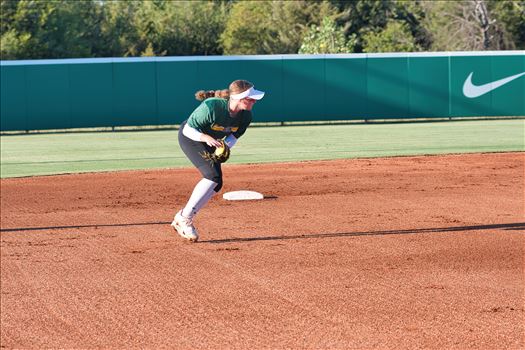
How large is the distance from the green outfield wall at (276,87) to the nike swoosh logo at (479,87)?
32 millimetres

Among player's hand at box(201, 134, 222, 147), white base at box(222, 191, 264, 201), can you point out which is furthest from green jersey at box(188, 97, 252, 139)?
white base at box(222, 191, 264, 201)

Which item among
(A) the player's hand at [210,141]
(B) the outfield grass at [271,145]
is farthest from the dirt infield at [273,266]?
(B) the outfield grass at [271,145]

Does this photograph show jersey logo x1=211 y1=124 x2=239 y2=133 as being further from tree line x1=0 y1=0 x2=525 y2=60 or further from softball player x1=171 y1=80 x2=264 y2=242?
tree line x1=0 y1=0 x2=525 y2=60

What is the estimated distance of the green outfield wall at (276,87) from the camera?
1104 inches

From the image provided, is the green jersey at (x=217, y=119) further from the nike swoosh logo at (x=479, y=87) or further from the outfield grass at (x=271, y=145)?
the nike swoosh logo at (x=479, y=87)

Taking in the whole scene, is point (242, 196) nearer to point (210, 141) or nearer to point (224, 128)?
point (224, 128)

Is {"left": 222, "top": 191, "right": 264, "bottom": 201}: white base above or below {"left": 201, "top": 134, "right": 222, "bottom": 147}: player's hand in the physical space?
below

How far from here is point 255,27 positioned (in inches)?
2136

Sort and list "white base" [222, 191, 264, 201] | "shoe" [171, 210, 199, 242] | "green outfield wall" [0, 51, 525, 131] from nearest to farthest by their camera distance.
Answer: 1. "shoe" [171, 210, 199, 242]
2. "white base" [222, 191, 264, 201]
3. "green outfield wall" [0, 51, 525, 131]

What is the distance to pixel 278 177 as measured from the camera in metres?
15.7

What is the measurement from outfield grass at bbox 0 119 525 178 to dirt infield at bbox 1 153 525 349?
12.1ft

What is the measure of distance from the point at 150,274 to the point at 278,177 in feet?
23.8

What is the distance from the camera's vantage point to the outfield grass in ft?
61.6

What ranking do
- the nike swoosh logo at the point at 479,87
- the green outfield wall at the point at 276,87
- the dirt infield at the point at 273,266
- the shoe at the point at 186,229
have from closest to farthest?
the dirt infield at the point at 273,266 → the shoe at the point at 186,229 → the green outfield wall at the point at 276,87 → the nike swoosh logo at the point at 479,87
